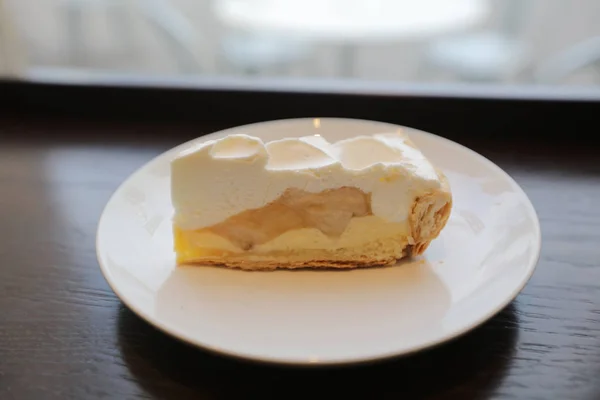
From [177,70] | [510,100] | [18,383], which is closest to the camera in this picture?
[18,383]

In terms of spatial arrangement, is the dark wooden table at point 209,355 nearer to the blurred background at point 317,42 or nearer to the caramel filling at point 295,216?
the caramel filling at point 295,216

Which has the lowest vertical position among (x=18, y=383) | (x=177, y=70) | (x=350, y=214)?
(x=177, y=70)

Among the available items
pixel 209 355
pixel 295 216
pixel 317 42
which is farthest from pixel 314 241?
pixel 317 42

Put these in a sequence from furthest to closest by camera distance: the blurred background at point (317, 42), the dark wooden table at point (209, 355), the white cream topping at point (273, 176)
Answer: the blurred background at point (317, 42) → the white cream topping at point (273, 176) → the dark wooden table at point (209, 355)

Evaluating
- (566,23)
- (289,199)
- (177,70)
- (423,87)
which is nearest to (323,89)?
(423,87)

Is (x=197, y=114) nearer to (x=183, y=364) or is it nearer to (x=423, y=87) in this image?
(x=423, y=87)

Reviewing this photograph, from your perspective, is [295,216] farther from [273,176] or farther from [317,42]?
[317,42]

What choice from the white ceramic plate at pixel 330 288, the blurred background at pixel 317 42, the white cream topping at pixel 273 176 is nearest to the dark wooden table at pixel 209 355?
the white ceramic plate at pixel 330 288
